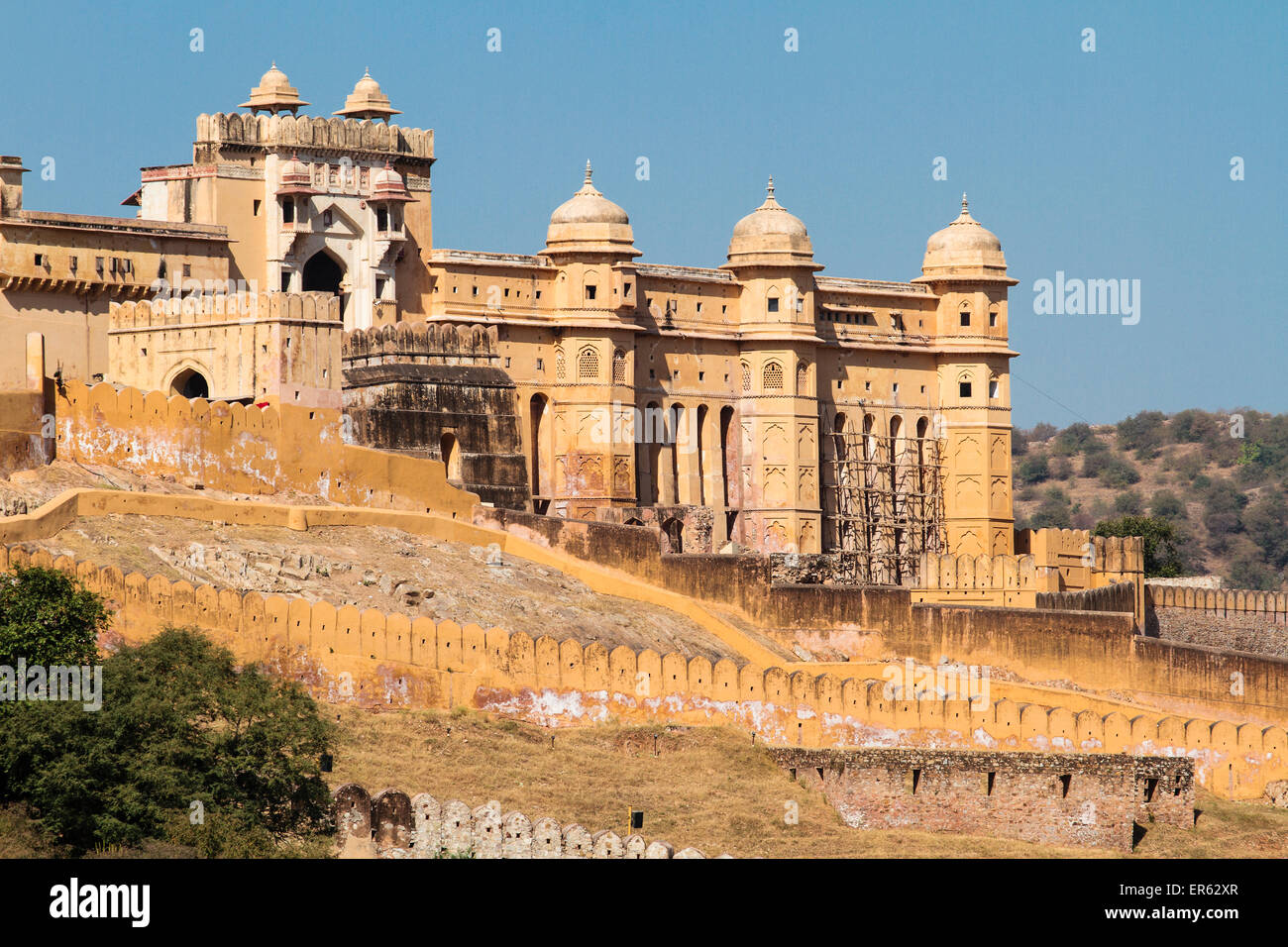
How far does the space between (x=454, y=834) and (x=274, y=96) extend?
A: 31760 mm

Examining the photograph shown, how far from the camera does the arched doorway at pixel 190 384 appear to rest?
57.9m

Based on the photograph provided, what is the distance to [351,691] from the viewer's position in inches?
1734

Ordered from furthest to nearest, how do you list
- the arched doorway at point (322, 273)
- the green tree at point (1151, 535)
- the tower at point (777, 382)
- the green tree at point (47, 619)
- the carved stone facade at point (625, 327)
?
the green tree at point (1151, 535)
the tower at point (777, 382)
the arched doorway at point (322, 273)
the carved stone facade at point (625, 327)
the green tree at point (47, 619)

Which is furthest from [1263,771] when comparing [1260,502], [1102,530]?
[1260,502]

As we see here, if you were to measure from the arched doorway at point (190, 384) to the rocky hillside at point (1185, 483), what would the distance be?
6194 cm

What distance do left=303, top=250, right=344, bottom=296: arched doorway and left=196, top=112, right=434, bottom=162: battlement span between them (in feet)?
8.34

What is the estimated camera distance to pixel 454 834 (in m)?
36.6

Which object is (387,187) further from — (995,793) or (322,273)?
(995,793)

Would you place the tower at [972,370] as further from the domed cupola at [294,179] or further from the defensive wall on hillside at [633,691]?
the defensive wall on hillside at [633,691]

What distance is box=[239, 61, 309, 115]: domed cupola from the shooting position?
6481 cm

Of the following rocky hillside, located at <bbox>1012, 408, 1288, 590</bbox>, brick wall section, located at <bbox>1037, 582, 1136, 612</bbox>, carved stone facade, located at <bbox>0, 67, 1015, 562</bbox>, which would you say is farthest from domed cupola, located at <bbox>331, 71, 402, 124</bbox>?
rocky hillside, located at <bbox>1012, 408, 1288, 590</bbox>

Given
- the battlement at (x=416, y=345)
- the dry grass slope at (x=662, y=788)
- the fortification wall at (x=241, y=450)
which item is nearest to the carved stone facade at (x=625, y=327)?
the battlement at (x=416, y=345)

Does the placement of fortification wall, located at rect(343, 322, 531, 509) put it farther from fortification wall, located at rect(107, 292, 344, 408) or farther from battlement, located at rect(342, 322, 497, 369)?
fortification wall, located at rect(107, 292, 344, 408)
